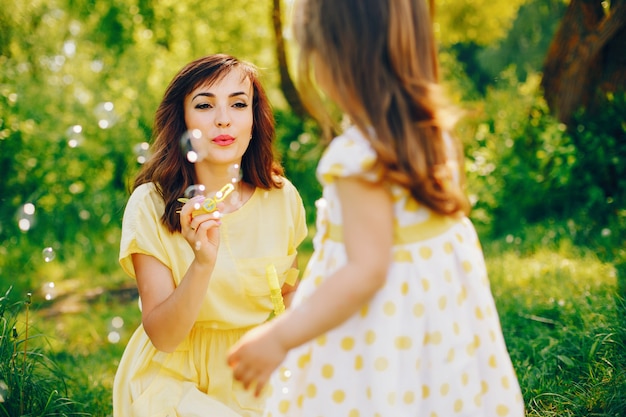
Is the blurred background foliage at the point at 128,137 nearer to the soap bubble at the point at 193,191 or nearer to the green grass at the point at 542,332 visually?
the green grass at the point at 542,332

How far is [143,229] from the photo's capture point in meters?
2.12

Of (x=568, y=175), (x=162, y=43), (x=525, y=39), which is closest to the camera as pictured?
Result: (x=568, y=175)

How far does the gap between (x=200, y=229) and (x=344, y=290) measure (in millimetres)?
612

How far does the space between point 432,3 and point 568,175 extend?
4.90ft

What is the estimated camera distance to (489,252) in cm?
484

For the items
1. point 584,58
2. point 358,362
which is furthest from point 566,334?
point 584,58

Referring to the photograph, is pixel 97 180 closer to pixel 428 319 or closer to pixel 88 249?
pixel 88 249

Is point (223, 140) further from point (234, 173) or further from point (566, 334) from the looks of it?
point (566, 334)

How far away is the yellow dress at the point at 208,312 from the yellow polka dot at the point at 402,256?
0.80 m

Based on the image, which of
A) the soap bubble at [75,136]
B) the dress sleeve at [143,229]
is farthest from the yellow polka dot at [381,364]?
the soap bubble at [75,136]

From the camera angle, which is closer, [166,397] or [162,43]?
[166,397]

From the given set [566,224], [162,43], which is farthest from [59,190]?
[566,224]

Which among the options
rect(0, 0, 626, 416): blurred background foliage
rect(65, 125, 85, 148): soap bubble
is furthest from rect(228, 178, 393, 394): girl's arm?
rect(65, 125, 85, 148): soap bubble

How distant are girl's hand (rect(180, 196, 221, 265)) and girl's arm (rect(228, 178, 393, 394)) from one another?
529mm
